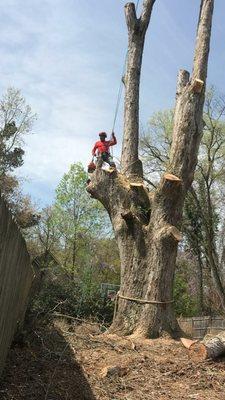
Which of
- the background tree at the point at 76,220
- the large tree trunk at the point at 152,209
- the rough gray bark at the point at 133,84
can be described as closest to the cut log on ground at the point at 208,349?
the large tree trunk at the point at 152,209

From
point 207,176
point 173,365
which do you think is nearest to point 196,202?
point 207,176

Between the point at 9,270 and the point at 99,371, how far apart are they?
2.36 m

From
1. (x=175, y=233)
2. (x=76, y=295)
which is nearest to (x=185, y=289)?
(x=76, y=295)

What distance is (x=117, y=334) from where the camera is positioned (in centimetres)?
885

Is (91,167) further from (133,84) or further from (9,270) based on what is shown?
(9,270)

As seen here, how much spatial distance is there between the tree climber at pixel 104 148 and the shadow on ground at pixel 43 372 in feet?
14.4

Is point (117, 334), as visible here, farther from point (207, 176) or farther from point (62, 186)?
point (62, 186)

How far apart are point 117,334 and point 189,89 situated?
465 centimetres

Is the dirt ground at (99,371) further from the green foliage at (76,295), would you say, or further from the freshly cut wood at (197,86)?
the freshly cut wood at (197,86)

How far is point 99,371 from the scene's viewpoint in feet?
21.1

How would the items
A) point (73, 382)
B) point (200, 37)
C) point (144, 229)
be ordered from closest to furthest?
point (73, 382)
point (144, 229)
point (200, 37)

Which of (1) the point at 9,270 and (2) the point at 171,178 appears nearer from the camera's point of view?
(1) the point at 9,270

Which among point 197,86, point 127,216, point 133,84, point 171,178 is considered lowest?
point 127,216

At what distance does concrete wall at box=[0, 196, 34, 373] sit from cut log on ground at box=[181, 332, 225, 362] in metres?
2.53
